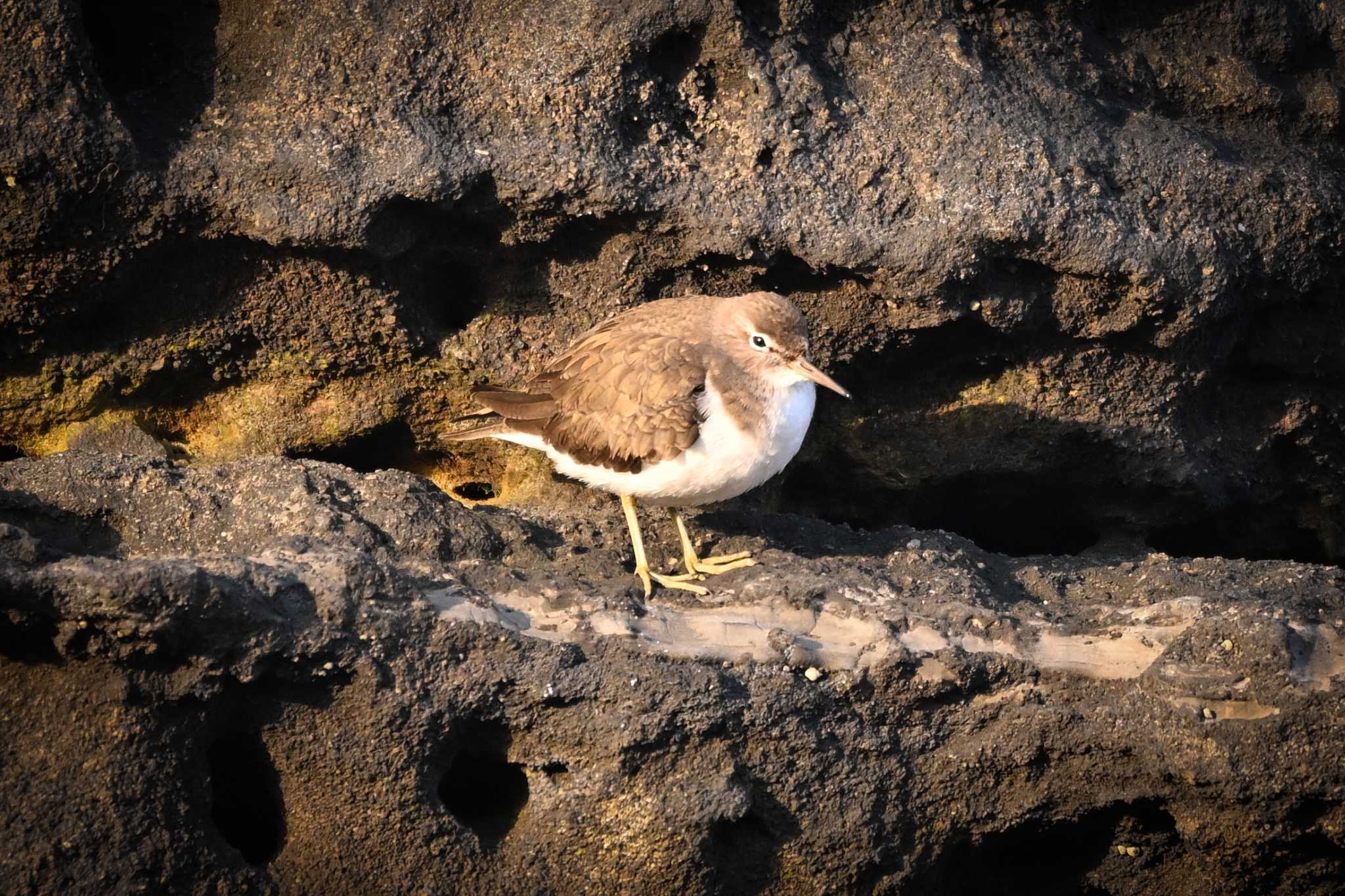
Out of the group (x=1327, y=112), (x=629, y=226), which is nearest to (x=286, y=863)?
(x=629, y=226)

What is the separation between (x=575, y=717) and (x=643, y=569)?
2.99 feet

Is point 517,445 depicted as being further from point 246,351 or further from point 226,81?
point 226,81

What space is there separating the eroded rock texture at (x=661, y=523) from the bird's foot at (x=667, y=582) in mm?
109

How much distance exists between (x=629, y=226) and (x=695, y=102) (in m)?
0.64

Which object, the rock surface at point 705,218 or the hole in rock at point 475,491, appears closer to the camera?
the rock surface at point 705,218

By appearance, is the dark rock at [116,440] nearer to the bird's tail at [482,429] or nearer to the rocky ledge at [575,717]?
the rocky ledge at [575,717]

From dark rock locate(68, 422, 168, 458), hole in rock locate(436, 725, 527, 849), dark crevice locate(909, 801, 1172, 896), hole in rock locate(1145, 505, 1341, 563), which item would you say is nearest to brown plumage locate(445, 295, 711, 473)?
hole in rock locate(436, 725, 527, 849)

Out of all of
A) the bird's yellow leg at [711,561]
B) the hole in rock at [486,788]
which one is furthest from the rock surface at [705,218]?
the hole in rock at [486,788]

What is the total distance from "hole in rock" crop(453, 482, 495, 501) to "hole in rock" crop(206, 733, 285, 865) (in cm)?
228

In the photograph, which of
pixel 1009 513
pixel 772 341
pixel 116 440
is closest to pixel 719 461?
pixel 772 341

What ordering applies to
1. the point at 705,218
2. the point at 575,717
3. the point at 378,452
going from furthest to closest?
the point at 378,452 < the point at 705,218 < the point at 575,717

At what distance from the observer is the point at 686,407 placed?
523cm

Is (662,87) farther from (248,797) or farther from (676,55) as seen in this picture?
(248,797)

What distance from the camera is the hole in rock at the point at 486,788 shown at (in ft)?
15.2
